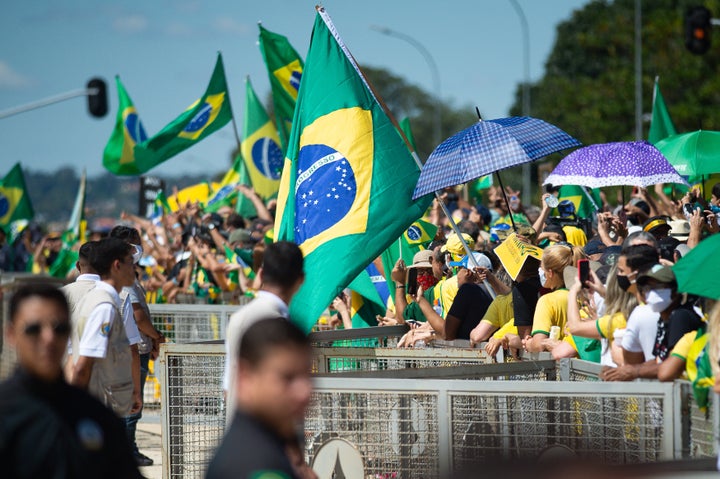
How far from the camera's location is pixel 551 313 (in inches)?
308

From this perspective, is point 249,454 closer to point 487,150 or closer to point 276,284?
point 276,284

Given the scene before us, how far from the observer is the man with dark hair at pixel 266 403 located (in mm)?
3055

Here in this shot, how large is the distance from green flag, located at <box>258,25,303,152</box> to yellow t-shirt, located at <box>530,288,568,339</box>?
7.90 metres

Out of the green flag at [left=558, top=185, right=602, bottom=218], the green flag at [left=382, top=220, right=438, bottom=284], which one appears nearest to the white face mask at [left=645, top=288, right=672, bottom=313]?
the green flag at [left=382, top=220, right=438, bottom=284]

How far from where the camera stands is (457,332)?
8.78 meters

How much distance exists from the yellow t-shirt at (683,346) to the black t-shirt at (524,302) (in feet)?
7.84

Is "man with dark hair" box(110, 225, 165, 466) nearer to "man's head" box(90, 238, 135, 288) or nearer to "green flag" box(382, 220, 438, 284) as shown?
"man's head" box(90, 238, 135, 288)

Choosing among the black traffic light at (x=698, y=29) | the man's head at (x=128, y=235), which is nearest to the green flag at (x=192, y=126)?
the man's head at (x=128, y=235)

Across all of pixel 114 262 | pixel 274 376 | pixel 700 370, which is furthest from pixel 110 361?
pixel 274 376

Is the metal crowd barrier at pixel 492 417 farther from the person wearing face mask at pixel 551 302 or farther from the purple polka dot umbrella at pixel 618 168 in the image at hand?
the purple polka dot umbrella at pixel 618 168

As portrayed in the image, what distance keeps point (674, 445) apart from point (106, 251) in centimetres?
351

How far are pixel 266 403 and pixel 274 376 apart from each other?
85 mm

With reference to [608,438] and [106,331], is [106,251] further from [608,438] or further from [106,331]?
[608,438]

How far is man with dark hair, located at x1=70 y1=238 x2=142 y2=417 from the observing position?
21.3 feet
